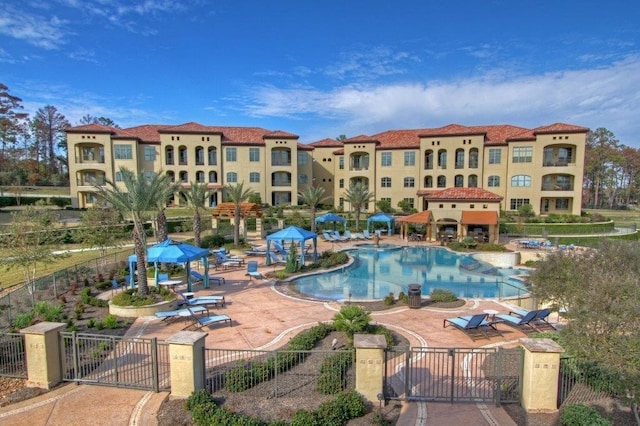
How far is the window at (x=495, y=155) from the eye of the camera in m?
48.2

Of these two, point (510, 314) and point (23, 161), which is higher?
point (23, 161)

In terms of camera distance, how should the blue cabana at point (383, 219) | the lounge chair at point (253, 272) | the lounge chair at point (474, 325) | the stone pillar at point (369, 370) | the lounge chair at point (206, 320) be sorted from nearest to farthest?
the stone pillar at point (369, 370), the lounge chair at point (474, 325), the lounge chair at point (206, 320), the lounge chair at point (253, 272), the blue cabana at point (383, 219)

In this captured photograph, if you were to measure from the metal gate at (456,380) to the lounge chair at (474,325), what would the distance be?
213 centimetres

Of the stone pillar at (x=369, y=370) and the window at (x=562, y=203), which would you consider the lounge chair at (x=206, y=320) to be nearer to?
the stone pillar at (x=369, y=370)

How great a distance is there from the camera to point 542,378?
7590 mm

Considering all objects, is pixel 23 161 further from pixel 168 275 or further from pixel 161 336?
pixel 161 336

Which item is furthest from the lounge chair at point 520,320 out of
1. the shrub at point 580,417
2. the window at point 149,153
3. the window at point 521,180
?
the window at point 149,153

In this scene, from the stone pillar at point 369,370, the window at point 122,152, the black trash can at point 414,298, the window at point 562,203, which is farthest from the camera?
the window at point 122,152

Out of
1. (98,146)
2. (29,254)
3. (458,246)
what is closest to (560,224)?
(458,246)

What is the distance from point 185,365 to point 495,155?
48806mm

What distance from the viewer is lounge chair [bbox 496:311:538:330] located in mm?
12500

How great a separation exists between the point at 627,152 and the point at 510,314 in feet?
286

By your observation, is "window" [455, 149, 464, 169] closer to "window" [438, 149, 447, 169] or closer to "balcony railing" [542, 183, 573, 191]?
"window" [438, 149, 447, 169]

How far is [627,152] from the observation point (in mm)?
78562
